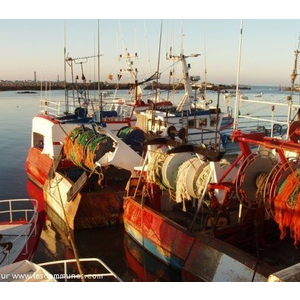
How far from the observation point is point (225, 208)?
28.6ft

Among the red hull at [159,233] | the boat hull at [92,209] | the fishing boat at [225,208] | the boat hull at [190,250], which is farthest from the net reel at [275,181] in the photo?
the boat hull at [92,209]

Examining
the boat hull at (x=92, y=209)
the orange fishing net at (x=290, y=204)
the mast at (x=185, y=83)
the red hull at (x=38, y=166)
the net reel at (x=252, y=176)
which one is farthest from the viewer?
the mast at (x=185, y=83)

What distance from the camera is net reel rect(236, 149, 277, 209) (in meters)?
7.84

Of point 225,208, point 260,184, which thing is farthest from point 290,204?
point 225,208

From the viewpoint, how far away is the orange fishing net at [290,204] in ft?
22.2

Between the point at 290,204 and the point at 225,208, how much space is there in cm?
209

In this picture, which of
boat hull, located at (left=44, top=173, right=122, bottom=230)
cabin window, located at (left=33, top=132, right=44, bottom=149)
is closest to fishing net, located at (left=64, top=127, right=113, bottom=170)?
boat hull, located at (left=44, top=173, right=122, bottom=230)

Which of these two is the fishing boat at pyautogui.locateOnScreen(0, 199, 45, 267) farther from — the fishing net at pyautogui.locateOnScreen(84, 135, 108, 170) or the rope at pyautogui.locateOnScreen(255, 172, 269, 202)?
the rope at pyautogui.locateOnScreen(255, 172, 269, 202)

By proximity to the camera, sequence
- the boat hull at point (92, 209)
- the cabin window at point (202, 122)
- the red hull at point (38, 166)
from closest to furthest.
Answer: the boat hull at point (92, 209) → the red hull at point (38, 166) → the cabin window at point (202, 122)

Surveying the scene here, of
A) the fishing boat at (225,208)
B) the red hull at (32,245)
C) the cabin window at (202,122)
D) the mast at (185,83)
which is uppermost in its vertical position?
the mast at (185,83)

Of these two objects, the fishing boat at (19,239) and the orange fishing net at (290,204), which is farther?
the fishing boat at (19,239)

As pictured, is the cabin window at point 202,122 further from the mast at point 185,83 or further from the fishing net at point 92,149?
the fishing net at point 92,149

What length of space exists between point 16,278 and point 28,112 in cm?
4486

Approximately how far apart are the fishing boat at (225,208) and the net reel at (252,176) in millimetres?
22
